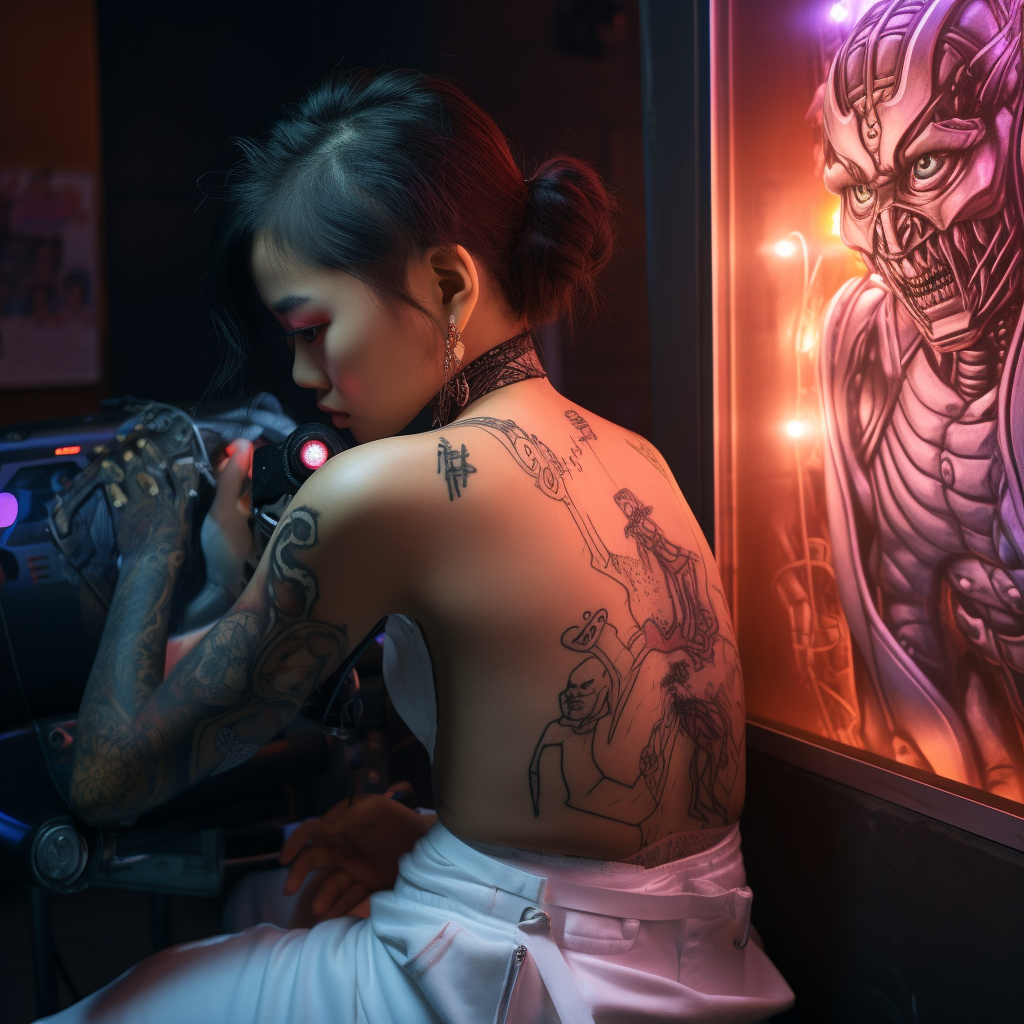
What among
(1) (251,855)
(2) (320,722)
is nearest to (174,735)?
(2) (320,722)

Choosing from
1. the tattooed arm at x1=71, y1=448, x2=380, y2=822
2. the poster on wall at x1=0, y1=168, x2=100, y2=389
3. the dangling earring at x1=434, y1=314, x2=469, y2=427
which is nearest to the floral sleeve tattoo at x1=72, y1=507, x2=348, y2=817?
the tattooed arm at x1=71, y1=448, x2=380, y2=822

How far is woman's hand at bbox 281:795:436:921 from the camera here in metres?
1.00

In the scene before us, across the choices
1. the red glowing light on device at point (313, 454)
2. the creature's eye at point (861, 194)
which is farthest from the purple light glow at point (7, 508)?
the creature's eye at point (861, 194)

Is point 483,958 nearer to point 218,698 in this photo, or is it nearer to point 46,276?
point 218,698

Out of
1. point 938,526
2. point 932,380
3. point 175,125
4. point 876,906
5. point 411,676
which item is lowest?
point 876,906

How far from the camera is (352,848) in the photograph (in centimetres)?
103

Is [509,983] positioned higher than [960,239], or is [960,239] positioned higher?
[960,239]

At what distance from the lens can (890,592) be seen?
98 centimetres

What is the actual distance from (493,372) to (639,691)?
350mm

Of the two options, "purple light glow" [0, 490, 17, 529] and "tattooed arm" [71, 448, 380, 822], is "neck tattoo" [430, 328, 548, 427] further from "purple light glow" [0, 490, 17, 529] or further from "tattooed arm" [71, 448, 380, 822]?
"purple light glow" [0, 490, 17, 529]

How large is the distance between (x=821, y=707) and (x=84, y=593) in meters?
0.90

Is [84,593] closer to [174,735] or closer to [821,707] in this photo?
[174,735]

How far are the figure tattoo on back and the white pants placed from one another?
65 millimetres

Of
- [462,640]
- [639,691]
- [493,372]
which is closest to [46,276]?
[493,372]
